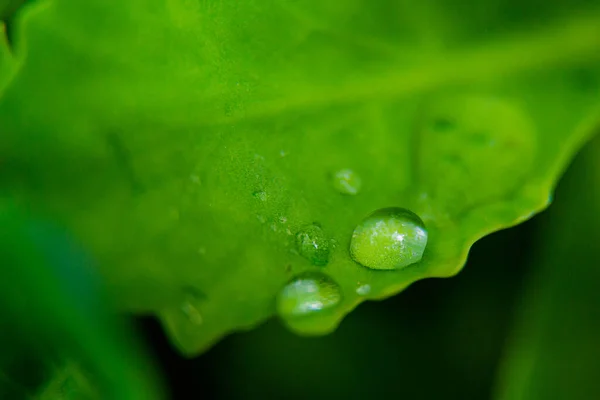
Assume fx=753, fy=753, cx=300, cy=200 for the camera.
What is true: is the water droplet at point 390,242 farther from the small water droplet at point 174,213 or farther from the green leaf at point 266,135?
the small water droplet at point 174,213

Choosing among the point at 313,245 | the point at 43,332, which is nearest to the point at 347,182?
the point at 313,245

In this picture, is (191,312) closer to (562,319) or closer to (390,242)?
(390,242)

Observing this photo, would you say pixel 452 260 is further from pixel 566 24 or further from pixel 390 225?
pixel 566 24

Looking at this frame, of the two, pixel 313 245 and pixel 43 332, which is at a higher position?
pixel 313 245

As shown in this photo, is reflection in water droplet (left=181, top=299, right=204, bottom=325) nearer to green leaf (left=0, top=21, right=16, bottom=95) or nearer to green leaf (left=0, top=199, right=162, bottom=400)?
green leaf (left=0, top=199, right=162, bottom=400)

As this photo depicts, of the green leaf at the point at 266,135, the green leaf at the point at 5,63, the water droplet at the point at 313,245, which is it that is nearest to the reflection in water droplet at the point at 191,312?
the green leaf at the point at 266,135

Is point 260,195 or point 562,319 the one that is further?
point 562,319

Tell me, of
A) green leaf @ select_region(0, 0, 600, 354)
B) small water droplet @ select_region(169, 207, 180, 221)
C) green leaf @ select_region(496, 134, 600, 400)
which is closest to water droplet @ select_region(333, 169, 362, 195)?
green leaf @ select_region(0, 0, 600, 354)
